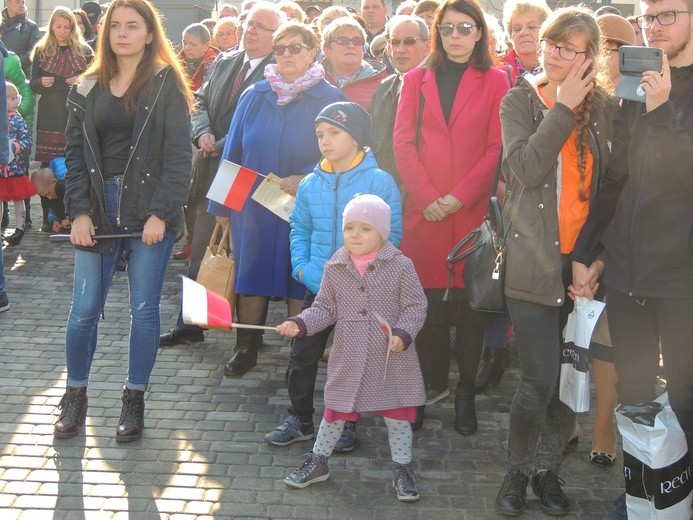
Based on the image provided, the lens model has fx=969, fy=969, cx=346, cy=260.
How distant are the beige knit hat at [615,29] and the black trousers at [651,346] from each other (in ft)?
5.00

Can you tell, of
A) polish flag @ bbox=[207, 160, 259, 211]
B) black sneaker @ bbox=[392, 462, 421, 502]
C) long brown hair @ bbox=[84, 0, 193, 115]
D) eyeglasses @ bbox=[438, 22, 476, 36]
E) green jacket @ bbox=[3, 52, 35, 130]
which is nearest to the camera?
black sneaker @ bbox=[392, 462, 421, 502]

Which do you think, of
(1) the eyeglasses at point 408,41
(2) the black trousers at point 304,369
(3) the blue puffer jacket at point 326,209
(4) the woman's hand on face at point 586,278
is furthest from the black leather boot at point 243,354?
(4) the woman's hand on face at point 586,278

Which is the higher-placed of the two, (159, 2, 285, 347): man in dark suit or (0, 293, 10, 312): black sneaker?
(159, 2, 285, 347): man in dark suit

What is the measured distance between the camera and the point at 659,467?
3777 millimetres

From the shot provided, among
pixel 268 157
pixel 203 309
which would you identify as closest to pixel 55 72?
pixel 268 157

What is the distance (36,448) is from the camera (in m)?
4.94

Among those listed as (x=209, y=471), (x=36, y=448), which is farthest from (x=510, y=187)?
(x=36, y=448)

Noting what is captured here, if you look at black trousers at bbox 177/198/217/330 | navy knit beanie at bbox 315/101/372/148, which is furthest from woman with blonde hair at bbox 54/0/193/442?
black trousers at bbox 177/198/217/330

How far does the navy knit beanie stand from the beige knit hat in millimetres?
1317

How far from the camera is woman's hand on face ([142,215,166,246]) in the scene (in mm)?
5012

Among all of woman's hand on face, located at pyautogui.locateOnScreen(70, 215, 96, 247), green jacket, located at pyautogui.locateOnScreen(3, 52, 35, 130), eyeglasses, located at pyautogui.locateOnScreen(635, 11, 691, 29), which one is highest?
eyeglasses, located at pyautogui.locateOnScreen(635, 11, 691, 29)

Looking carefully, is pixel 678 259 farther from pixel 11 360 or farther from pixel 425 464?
pixel 11 360

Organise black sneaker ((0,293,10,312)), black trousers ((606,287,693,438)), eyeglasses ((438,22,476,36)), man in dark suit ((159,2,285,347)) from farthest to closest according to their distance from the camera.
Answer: black sneaker ((0,293,10,312)) → man in dark suit ((159,2,285,347)) → eyeglasses ((438,22,476,36)) → black trousers ((606,287,693,438))

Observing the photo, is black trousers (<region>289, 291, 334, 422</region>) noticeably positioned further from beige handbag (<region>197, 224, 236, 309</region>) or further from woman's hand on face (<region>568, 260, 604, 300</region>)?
woman's hand on face (<region>568, 260, 604, 300</region>)
